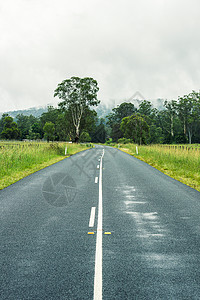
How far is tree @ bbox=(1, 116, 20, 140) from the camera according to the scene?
102 metres

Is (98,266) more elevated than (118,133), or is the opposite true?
(118,133)

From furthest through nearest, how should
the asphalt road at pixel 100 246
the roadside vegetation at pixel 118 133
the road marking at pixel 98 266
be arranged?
the roadside vegetation at pixel 118 133 → the asphalt road at pixel 100 246 → the road marking at pixel 98 266

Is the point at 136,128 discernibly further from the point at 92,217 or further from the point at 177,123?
the point at 92,217

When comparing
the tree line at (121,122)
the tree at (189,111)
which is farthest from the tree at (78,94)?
the tree at (189,111)

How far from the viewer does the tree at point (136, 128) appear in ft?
229

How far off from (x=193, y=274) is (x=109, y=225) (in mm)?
2465

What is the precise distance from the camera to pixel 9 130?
102 meters

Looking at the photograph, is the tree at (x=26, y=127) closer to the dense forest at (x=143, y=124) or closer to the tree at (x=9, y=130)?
the dense forest at (x=143, y=124)

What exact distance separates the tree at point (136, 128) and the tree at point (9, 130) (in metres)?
53.1

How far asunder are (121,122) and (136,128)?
25.2 metres

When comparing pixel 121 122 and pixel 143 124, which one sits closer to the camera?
pixel 143 124

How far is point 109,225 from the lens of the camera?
570 cm

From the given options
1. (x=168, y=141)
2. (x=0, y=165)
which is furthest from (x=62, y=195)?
(x=168, y=141)

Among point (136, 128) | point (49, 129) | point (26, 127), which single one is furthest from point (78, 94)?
point (26, 127)
